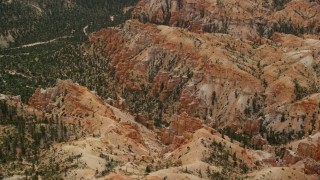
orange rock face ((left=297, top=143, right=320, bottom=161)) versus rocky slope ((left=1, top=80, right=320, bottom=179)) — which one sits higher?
rocky slope ((left=1, top=80, right=320, bottom=179))

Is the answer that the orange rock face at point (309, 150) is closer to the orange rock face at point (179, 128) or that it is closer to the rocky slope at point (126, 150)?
the rocky slope at point (126, 150)

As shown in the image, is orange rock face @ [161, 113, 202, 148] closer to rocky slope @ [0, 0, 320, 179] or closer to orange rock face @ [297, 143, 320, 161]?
rocky slope @ [0, 0, 320, 179]

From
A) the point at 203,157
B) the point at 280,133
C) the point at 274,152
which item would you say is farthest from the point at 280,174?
the point at 280,133

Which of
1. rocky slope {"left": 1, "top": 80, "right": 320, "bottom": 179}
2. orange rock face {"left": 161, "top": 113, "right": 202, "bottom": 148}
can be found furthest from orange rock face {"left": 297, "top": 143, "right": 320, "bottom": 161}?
orange rock face {"left": 161, "top": 113, "right": 202, "bottom": 148}

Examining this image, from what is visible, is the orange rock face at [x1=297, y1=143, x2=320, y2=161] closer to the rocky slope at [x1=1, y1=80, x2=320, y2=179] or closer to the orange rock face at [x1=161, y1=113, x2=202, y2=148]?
the rocky slope at [x1=1, y1=80, x2=320, y2=179]

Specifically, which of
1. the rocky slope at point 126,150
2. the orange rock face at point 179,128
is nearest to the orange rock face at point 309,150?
the rocky slope at point 126,150

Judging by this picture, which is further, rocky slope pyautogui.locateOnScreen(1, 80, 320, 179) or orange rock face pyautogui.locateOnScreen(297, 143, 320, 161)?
orange rock face pyautogui.locateOnScreen(297, 143, 320, 161)

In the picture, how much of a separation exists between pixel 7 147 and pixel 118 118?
37904 mm

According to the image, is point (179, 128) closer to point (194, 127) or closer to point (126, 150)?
point (194, 127)

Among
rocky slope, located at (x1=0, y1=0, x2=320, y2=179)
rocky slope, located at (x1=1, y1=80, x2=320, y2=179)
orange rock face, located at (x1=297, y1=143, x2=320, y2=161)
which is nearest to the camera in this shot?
rocky slope, located at (x1=1, y1=80, x2=320, y2=179)

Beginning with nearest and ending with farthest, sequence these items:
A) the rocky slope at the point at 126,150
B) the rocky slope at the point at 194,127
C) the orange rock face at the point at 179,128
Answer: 1. the rocky slope at the point at 126,150
2. the rocky slope at the point at 194,127
3. the orange rock face at the point at 179,128

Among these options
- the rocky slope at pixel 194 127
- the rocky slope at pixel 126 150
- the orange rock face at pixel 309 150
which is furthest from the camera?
the orange rock face at pixel 309 150

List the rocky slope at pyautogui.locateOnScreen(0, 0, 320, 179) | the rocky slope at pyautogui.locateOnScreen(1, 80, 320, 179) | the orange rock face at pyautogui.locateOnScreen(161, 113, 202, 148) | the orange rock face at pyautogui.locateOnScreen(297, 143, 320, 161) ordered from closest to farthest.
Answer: the rocky slope at pyautogui.locateOnScreen(1, 80, 320, 179), the rocky slope at pyautogui.locateOnScreen(0, 0, 320, 179), the orange rock face at pyautogui.locateOnScreen(297, 143, 320, 161), the orange rock face at pyautogui.locateOnScreen(161, 113, 202, 148)

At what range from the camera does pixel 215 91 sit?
637 ft
